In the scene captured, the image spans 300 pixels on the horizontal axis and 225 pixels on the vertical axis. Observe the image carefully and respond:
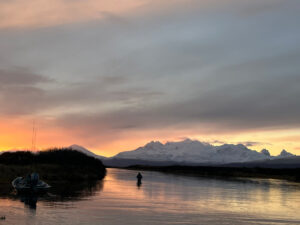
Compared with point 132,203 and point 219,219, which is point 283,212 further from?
point 132,203

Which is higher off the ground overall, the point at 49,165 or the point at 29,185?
the point at 49,165

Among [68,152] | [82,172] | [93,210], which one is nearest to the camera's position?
[93,210]

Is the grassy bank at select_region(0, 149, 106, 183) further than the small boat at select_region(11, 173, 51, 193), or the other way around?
the grassy bank at select_region(0, 149, 106, 183)

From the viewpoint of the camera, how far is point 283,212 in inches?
1764

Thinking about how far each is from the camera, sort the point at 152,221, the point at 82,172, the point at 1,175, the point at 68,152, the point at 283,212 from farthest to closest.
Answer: the point at 68,152, the point at 82,172, the point at 1,175, the point at 283,212, the point at 152,221

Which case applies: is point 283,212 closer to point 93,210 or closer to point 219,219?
point 219,219

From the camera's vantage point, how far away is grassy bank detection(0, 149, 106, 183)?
7606cm

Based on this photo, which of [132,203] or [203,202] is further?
[203,202]

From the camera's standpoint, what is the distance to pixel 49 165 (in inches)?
3711

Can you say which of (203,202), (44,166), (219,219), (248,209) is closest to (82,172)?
(44,166)

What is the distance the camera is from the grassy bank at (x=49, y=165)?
250ft

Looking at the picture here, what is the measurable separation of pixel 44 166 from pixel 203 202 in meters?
49.6

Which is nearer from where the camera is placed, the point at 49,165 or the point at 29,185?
the point at 29,185

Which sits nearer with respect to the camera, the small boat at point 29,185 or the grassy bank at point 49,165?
the small boat at point 29,185
